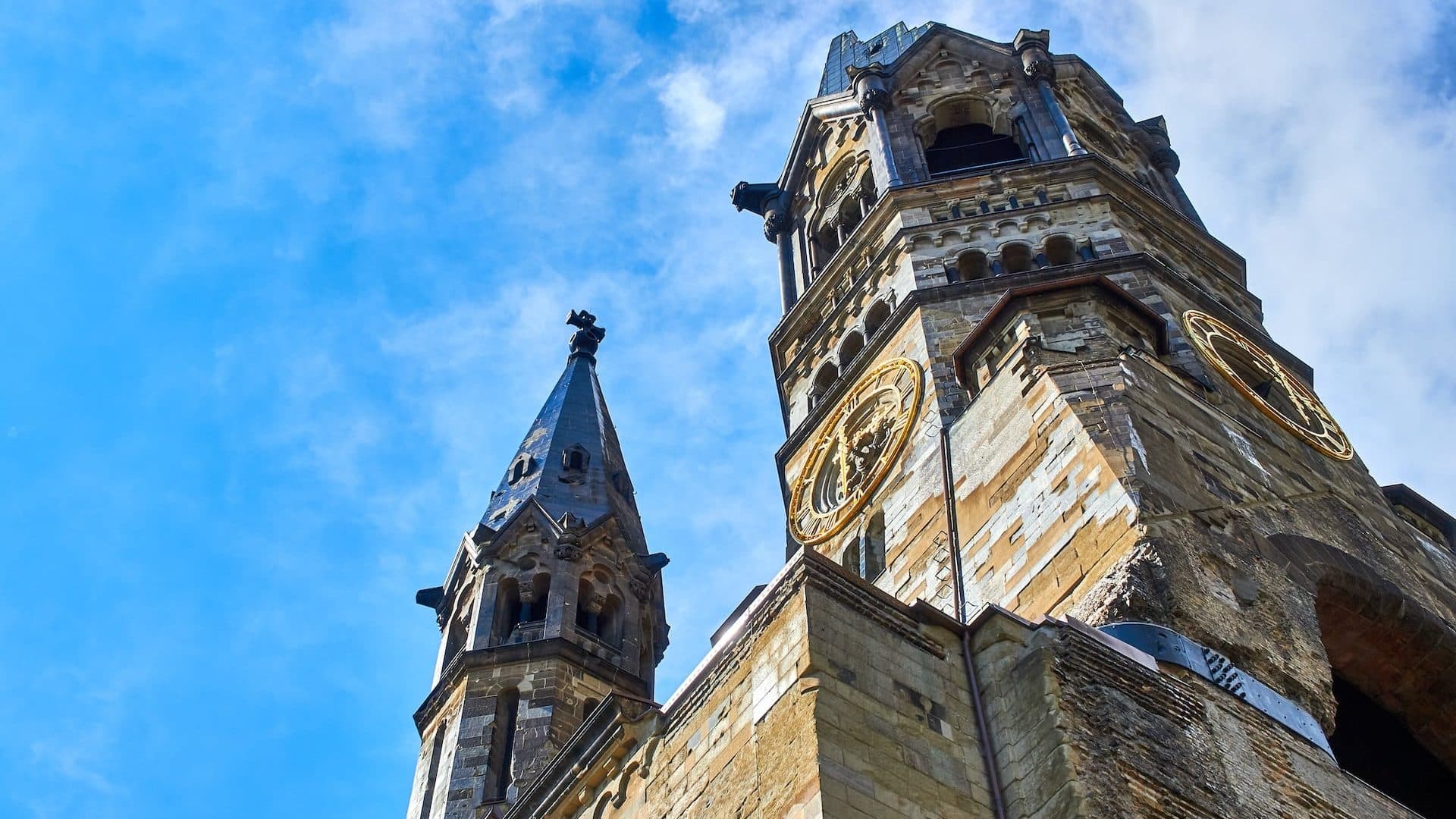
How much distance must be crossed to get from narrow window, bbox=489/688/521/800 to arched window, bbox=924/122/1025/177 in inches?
427

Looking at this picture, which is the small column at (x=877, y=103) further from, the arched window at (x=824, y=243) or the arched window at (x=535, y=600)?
the arched window at (x=535, y=600)

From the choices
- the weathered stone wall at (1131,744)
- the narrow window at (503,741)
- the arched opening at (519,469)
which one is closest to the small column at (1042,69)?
the arched opening at (519,469)

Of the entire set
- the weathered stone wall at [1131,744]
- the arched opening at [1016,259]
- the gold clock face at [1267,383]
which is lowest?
the weathered stone wall at [1131,744]

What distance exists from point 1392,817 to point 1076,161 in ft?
50.4

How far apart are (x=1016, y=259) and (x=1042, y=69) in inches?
282

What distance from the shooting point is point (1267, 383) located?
2045 centimetres

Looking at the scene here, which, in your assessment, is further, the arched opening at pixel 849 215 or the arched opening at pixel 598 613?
the arched opening at pixel 849 215

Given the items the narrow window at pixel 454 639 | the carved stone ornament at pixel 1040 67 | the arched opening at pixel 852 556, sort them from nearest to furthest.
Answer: the arched opening at pixel 852 556
the narrow window at pixel 454 639
the carved stone ornament at pixel 1040 67

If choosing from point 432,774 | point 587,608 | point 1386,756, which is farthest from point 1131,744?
point 587,608

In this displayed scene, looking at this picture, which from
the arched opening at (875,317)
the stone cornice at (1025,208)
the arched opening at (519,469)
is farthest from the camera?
the arched opening at (519,469)

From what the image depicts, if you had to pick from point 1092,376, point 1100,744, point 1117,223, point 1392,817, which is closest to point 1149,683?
point 1100,744

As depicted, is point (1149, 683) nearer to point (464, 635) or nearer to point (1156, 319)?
point (1156, 319)

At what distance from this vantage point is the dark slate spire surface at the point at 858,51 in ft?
115

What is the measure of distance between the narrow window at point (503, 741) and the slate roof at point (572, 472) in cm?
438
